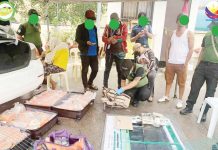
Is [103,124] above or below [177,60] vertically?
below

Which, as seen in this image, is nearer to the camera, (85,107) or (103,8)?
(85,107)

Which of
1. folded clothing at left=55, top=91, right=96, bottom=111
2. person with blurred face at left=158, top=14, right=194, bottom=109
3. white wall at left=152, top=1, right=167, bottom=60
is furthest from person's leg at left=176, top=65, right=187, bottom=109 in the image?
white wall at left=152, top=1, right=167, bottom=60

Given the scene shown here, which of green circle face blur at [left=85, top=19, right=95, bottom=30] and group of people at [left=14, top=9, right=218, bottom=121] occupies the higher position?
green circle face blur at [left=85, top=19, right=95, bottom=30]

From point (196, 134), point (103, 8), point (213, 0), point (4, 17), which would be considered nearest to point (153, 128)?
point (196, 134)

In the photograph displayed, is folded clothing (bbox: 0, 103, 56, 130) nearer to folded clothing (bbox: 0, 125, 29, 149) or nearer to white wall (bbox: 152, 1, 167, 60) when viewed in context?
folded clothing (bbox: 0, 125, 29, 149)

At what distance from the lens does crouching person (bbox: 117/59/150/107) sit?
125 inches

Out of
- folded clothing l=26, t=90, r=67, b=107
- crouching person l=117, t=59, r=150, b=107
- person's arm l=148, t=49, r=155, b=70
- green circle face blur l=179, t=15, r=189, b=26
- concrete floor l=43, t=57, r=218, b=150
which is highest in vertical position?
green circle face blur l=179, t=15, r=189, b=26

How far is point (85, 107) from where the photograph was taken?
297 cm

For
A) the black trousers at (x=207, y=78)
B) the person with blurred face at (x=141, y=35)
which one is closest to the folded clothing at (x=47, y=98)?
the person with blurred face at (x=141, y=35)

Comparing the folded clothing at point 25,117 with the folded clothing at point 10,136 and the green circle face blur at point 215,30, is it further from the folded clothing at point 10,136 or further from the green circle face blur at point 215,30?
the green circle face blur at point 215,30

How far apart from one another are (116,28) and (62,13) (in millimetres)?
2549

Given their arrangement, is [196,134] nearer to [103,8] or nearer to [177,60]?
[177,60]

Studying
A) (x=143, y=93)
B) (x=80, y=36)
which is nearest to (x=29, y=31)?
(x=80, y=36)

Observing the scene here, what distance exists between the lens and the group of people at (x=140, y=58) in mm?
2965
